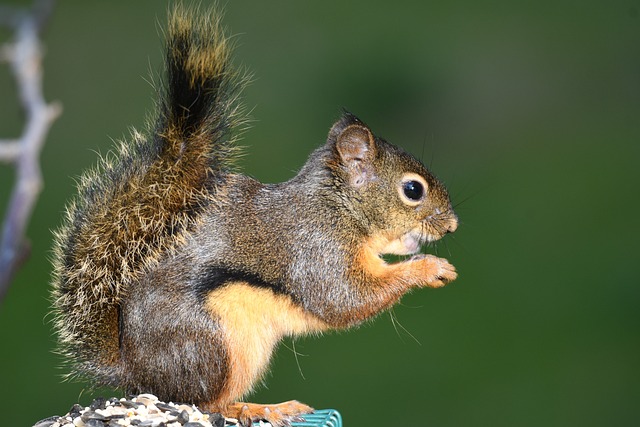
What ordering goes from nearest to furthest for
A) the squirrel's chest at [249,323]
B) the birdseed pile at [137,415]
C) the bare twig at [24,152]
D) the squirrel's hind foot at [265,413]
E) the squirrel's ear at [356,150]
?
the bare twig at [24,152] < the birdseed pile at [137,415] < the squirrel's chest at [249,323] < the squirrel's hind foot at [265,413] < the squirrel's ear at [356,150]

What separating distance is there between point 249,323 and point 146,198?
35 cm

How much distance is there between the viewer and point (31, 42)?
1530 mm

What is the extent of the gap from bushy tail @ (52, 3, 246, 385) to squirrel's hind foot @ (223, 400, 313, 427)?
0.28 metres

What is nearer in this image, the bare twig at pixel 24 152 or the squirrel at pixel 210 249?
the bare twig at pixel 24 152

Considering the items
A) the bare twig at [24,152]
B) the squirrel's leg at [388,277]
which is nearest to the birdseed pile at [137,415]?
the squirrel's leg at [388,277]

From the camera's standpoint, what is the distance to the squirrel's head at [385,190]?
249 centimetres

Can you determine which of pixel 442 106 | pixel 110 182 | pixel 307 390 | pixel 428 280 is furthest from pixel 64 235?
pixel 442 106

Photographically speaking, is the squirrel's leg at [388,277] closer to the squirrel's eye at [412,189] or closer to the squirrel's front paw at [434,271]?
the squirrel's front paw at [434,271]

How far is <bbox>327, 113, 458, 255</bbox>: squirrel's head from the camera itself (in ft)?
8.18

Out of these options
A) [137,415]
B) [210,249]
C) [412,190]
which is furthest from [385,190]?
[137,415]

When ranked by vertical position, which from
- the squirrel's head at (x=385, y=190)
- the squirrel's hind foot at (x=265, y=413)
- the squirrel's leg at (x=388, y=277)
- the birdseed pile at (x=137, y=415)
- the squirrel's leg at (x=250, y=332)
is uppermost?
the squirrel's head at (x=385, y=190)

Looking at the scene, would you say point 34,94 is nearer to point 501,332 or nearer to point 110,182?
point 110,182

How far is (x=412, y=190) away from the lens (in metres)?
2.52

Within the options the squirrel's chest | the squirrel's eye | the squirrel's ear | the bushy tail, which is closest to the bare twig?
the bushy tail
